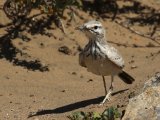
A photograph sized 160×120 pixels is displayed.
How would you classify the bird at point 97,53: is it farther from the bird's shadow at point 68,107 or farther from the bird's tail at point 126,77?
the bird's tail at point 126,77

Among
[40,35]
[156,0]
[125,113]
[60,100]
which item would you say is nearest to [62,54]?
[40,35]

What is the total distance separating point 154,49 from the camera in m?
12.1

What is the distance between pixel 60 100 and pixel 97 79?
5.61ft

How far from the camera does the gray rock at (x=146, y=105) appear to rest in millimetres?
6062

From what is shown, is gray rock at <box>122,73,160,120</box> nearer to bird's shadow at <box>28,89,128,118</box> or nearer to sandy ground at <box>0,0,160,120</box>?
sandy ground at <box>0,0,160,120</box>

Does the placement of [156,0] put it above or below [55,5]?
below

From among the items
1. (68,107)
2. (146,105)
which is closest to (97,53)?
(68,107)

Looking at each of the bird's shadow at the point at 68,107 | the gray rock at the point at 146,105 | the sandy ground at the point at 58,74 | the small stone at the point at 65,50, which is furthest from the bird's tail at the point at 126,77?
the small stone at the point at 65,50

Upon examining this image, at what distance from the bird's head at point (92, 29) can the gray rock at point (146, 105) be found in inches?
53.9

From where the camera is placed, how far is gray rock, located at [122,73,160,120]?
6.06 m

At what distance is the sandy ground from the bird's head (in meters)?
0.94

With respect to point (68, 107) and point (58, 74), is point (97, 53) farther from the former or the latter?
point (58, 74)

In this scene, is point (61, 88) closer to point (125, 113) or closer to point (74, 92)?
point (74, 92)

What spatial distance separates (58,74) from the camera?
1061cm
